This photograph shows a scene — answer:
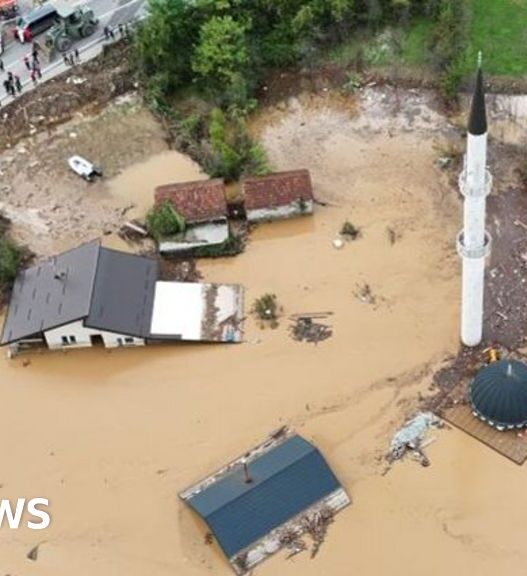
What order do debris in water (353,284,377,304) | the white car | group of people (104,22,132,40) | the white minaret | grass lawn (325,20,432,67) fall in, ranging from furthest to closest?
group of people (104,22,132,40) → grass lawn (325,20,432,67) → the white car → debris in water (353,284,377,304) → the white minaret

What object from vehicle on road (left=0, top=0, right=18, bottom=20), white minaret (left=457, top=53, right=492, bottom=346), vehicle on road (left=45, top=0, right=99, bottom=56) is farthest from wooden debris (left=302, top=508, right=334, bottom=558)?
vehicle on road (left=0, top=0, right=18, bottom=20)

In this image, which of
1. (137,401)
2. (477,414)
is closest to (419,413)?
(477,414)

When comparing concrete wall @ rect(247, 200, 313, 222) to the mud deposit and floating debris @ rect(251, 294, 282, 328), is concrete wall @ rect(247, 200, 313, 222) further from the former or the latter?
floating debris @ rect(251, 294, 282, 328)

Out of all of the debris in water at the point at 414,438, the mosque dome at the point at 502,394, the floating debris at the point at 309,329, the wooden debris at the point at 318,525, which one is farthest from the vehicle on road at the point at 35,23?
→ the wooden debris at the point at 318,525

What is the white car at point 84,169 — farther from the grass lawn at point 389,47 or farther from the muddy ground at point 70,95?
the grass lawn at point 389,47

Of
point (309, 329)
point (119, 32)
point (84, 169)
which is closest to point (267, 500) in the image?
point (309, 329)
